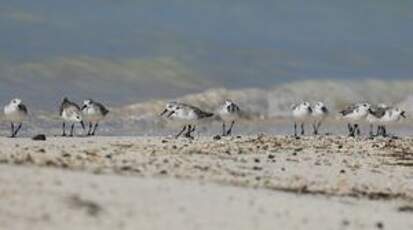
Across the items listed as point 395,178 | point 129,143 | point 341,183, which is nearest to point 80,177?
point 341,183

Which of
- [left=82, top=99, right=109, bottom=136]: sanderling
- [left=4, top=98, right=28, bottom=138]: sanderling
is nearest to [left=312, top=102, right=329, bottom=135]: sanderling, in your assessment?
[left=82, top=99, right=109, bottom=136]: sanderling

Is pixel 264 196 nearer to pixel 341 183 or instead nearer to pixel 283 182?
pixel 283 182

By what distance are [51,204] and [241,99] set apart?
54154mm

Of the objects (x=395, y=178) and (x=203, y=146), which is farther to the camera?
(x=203, y=146)

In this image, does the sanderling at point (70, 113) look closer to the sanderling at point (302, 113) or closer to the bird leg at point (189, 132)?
the bird leg at point (189, 132)

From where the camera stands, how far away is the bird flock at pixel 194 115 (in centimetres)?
3744

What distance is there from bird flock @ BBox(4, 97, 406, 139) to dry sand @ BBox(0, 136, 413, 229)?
30.6 feet

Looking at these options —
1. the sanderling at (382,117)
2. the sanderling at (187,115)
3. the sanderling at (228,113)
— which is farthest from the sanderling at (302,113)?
the sanderling at (187,115)

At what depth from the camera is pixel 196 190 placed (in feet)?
57.3

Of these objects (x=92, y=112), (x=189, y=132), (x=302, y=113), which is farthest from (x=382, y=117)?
(x=92, y=112)

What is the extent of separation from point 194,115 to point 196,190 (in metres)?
20.4

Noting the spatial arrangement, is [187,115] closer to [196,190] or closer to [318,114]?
[318,114]

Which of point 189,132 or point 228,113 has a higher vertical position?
point 228,113

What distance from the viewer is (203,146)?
1144 inches
